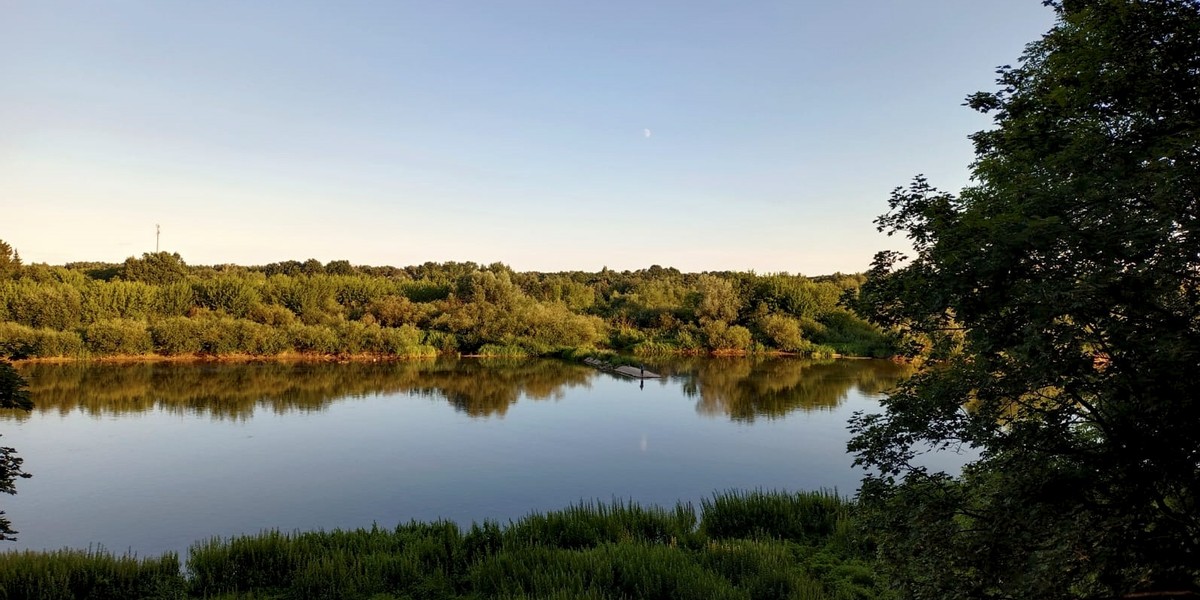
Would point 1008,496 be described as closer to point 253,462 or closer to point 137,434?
point 253,462

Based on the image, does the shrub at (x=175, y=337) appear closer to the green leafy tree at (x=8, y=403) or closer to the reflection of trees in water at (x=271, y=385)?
the reflection of trees in water at (x=271, y=385)

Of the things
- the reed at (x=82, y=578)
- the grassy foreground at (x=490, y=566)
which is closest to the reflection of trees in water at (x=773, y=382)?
the grassy foreground at (x=490, y=566)

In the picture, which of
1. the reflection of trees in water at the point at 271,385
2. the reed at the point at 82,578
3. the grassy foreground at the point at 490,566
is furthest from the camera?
the reflection of trees in water at the point at 271,385

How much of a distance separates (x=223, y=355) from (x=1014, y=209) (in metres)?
38.1

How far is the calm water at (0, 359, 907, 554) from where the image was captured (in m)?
11.7

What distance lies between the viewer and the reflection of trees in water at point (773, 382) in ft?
76.5

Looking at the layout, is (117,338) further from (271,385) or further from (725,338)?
(725,338)

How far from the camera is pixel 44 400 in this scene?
21359mm

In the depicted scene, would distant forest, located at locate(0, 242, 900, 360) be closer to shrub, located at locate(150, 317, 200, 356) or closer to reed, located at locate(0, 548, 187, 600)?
shrub, located at locate(150, 317, 200, 356)

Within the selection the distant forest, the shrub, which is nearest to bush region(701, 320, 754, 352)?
the distant forest

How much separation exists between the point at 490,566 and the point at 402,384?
21.2 meters

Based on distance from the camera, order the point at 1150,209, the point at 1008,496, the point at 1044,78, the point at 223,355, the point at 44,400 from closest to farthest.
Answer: the point at 1150,209
the point at 1008,496
the point at 1044,78
the point at 44,400
the point at 223,355

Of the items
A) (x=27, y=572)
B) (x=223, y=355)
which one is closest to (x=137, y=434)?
(x=27, y=572)

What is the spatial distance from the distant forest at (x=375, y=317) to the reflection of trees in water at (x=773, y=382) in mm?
4137
